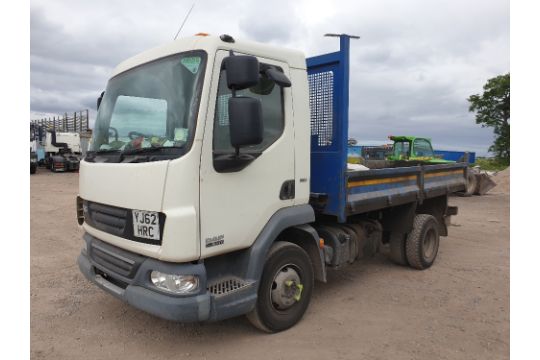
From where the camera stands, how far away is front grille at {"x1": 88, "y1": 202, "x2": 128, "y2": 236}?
3068 mm

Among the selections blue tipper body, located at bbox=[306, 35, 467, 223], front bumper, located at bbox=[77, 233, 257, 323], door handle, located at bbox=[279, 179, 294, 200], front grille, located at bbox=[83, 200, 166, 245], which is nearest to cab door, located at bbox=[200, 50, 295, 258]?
door handle, located at bbox=[279, 179, 294, 200]

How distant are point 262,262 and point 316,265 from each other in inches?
32.4

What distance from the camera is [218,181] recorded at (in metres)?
2.91

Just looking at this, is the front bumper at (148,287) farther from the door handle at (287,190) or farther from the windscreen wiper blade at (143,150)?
the door handle at (287,190)

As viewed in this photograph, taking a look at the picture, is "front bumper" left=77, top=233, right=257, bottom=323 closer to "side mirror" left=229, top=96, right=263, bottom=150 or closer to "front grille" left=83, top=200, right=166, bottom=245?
"front grille" left=83, top=200, right=166, bottom=245

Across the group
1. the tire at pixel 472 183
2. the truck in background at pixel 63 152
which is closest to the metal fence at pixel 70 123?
the truck in background at pixel 63 152

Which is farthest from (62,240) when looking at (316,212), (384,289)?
Answer: (384,289)

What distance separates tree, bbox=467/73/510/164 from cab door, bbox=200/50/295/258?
31020mm

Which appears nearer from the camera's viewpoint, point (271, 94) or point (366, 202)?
point (271, 94)

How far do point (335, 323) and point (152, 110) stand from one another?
8.56 feet

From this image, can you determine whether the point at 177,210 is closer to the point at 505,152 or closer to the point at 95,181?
the point at 95,181

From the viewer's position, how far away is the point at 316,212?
4.05 m

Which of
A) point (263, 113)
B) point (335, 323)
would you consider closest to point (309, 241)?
point (335, 323)

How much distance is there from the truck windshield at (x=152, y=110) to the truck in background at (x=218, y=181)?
0.01 meters
